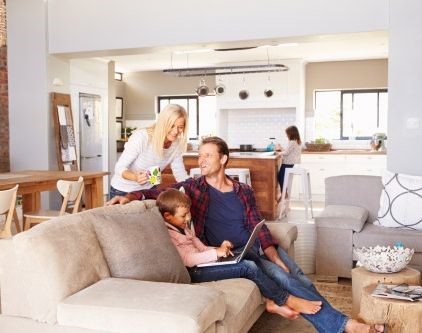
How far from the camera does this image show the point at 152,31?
688 centimetres

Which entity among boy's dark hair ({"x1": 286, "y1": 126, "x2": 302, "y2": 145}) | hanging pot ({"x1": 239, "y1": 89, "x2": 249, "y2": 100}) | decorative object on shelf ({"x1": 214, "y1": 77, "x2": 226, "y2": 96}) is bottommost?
boy's dark hair ({"x1": 286, "y1": 126, "x2": 302, "y2": 145})

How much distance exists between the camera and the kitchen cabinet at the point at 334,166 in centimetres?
934

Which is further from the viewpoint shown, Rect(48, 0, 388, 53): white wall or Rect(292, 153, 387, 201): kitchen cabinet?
Rect(292, 153, 387, 201): kitchen cabinet

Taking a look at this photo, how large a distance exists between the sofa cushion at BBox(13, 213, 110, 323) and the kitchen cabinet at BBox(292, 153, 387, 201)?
7567 mm

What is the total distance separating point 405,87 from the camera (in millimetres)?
5727

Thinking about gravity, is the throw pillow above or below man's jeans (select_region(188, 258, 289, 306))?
above

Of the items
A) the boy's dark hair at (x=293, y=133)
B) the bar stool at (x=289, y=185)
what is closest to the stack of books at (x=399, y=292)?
the bar stool at (x=289, y=185)

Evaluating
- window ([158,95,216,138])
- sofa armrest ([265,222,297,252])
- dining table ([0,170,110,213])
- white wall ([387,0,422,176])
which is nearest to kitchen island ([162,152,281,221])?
white wall ([387,0,422,176])

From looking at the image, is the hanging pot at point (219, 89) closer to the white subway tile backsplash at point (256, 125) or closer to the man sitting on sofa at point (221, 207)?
the white subway tile backsplash at point (256, 125)

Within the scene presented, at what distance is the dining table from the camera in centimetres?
510

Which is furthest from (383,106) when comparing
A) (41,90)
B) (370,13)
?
(41,90)

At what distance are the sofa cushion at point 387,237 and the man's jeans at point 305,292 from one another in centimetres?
136

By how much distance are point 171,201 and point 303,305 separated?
0.91 meters

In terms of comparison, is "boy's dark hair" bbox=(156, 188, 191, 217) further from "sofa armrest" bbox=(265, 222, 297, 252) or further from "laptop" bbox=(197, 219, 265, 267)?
"sofa armrest" bbox=(265, 222, 297, 252)
